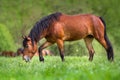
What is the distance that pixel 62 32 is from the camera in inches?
617

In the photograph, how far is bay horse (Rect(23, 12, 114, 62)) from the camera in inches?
594

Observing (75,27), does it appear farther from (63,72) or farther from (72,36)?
(63,72)

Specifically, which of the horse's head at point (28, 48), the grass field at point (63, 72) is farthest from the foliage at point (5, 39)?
the grass field at point (63, 72)

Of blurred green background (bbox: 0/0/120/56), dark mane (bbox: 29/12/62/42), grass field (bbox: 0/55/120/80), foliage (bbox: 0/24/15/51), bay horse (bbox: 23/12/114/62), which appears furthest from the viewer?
blurred green background (bbox: 0/0/120/56)

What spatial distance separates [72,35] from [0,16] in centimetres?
2792

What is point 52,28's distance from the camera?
15.3 m

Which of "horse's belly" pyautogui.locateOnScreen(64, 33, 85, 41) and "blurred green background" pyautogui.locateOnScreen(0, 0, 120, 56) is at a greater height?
"horse's belly" pyautogui.locateOnScreen(64, 33, 85, 41)

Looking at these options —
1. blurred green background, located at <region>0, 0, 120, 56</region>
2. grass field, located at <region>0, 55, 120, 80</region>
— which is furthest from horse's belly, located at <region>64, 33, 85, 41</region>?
blurred green background, located at <region>0, 0, 120, 56</region>

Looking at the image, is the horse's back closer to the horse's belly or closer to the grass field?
the horse's belly

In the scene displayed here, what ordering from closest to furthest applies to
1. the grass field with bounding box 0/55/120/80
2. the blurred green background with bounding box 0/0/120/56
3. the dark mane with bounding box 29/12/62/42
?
the grass field with bounding box 0/55/120/80
the dark mane with bounding box 29/12/62/42
the blurred green background with bounding box 0/0/120/56

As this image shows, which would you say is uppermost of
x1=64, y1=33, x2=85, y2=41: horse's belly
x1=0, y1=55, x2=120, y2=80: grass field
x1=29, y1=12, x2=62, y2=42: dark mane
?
x1=0, y1=55, x2=120, y2=80: grass field

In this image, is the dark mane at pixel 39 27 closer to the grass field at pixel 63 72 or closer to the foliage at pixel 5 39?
the grass field at pixel 63 72

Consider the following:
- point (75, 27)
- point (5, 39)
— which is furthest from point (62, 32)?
point (5, 39)

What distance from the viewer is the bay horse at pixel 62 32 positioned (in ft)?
49.5
